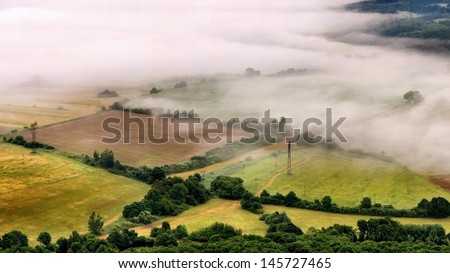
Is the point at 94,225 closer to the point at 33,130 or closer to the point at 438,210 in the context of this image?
the point at 33,130

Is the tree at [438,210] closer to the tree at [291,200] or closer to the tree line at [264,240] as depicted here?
the tree line at [264,240]

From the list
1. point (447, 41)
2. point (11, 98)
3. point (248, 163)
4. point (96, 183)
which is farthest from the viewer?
point (447, 41)

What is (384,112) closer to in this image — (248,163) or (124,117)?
(248,163)

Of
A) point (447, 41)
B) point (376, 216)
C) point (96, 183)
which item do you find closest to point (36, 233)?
point (96, 183)

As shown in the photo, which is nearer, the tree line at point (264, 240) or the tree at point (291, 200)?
the tree line at point (264, 240)

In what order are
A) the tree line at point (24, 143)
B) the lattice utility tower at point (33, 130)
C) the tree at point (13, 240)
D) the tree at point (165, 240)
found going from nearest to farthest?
1. the tree at point (165, 240)
2. the tree at point (13, 240)
3. the tree line at point (24, 143)
4. the lattice utility tower at point (33, 130)

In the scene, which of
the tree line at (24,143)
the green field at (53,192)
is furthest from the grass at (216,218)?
the tree line at (24,143)
